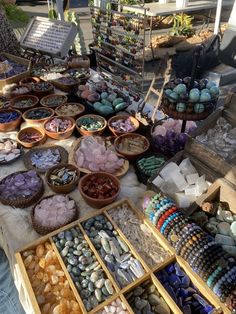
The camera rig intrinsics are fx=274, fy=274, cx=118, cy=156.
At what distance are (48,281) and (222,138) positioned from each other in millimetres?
1445

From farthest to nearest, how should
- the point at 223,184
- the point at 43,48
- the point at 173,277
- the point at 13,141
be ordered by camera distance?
the point at 43,48, the point at 13,141, the point at 223,184, the point at 173,277

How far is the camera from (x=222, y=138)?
1.91 meters

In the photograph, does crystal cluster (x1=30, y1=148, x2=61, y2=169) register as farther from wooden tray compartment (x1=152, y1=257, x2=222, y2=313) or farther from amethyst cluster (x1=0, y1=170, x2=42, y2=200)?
wooden tray compartment (x1=152, y1=257, x2=222, y2=313)

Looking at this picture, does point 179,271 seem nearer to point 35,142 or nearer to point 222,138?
point 222,138

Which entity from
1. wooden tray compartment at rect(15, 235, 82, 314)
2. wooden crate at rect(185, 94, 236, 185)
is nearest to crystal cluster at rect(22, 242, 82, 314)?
wooden tray compartment at rect(15, 235, 82, 314)

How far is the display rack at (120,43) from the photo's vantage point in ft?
10.00

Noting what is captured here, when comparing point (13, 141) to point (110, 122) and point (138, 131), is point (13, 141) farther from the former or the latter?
point (138, 131)

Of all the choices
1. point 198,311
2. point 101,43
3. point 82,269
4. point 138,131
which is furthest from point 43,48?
point 198,311

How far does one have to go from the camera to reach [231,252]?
5.07 ft

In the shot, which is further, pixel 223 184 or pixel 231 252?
pixel 223 184

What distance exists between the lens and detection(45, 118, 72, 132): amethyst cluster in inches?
108

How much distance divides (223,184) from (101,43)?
2.79 m

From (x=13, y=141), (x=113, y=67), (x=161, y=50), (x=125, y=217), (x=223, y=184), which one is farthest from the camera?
(x=161, y=50)

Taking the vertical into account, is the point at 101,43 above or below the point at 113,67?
above
